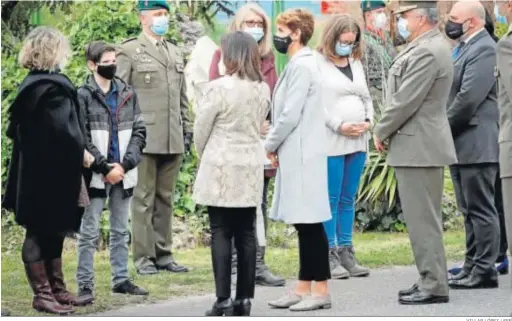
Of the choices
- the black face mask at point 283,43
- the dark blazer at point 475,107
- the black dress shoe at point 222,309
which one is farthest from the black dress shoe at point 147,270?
the dark blazer at point 475,107

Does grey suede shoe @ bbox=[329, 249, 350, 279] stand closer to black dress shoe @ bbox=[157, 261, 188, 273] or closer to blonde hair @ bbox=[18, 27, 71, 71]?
black dress shoe @ bbox=[157, 261, 188, 273]

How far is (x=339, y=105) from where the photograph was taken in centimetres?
926

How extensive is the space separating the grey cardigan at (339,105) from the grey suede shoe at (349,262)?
2.65 ft

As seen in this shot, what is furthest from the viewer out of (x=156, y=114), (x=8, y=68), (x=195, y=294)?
(x=8, y=68)

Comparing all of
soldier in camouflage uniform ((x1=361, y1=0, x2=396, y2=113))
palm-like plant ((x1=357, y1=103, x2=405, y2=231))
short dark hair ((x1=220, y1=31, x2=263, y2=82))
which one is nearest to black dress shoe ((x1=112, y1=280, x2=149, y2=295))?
short dark hair ((x1=220, y1=31, x2=263, y2=82))

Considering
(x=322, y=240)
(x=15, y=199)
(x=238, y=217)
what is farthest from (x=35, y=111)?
(x=322, y=240)

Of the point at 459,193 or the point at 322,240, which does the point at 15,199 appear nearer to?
the point at 322,240

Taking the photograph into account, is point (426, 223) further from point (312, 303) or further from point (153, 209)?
point (153, 209)

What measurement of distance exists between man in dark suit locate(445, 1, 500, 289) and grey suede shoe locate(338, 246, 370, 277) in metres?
0.83

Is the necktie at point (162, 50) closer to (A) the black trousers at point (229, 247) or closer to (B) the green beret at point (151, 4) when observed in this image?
(B) the green beret at point (151, 4)

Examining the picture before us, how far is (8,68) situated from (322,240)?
5.18 m

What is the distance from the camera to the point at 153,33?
9812 millimetres

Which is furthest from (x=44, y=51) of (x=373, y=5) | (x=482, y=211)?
(x=373, y=5)

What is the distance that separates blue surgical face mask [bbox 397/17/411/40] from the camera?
809 cm
